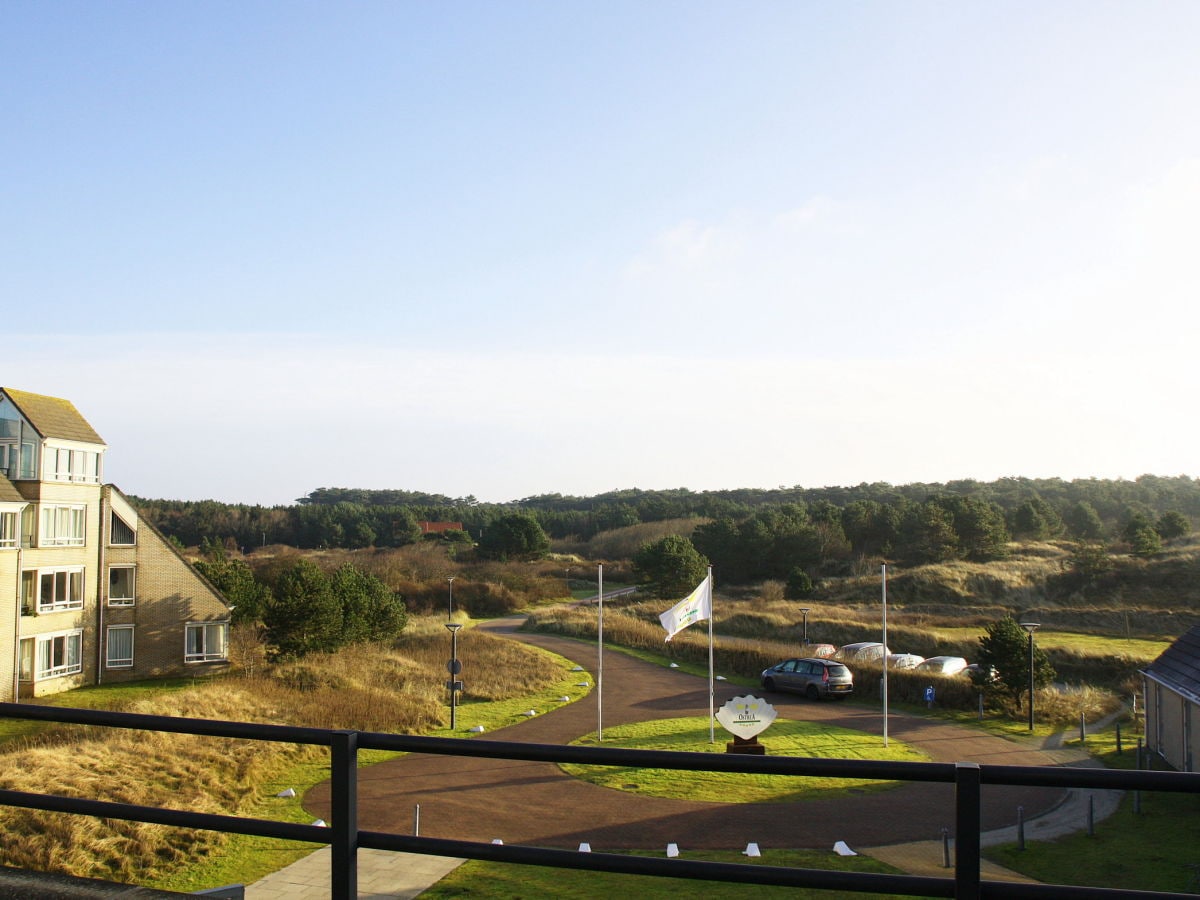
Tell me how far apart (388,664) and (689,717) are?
1035 centimetres

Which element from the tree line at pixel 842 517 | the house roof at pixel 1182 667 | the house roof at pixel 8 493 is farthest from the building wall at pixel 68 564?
the tree line at pixel 842 517

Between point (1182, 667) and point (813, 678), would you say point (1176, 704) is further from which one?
point (813, 678)

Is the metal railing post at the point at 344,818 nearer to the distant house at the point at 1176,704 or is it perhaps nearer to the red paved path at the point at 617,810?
the red paved path at the point at 617,810

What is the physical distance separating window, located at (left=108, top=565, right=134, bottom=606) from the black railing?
2943 centimetres

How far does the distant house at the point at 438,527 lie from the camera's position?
103662 millimetres

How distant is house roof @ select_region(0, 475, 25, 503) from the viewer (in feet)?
→ 81.5

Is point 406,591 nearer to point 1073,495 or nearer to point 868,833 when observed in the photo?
point 868,833

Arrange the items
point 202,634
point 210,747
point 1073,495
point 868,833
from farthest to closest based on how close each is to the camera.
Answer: point 1073,495, point 202,634, point 210,747, point 868,833

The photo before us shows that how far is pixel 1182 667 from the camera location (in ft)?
65.3

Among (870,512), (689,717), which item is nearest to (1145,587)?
(870,512)

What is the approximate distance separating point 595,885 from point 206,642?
21.3m

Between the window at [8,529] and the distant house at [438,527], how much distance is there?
75722 millimetres

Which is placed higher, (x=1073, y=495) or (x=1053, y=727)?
(x=1073, y=495)

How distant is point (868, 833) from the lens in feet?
51.9
